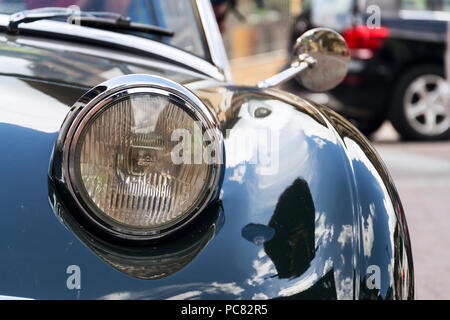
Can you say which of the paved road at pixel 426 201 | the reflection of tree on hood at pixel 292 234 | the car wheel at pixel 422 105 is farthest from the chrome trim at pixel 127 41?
the car wheel at pixel 422 105

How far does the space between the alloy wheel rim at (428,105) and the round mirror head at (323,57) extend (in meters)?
6.47

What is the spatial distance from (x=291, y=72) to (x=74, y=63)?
0.58 meters

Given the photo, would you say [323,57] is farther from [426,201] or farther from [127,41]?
[426,201]

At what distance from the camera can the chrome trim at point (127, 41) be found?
2584mm

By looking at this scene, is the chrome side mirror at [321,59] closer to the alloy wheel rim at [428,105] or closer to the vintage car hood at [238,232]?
the vintage car hood at [238,232]

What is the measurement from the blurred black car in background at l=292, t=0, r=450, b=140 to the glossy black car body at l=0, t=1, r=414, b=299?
22.6 feet

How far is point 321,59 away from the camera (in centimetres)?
265

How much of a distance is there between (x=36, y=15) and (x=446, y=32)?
7045 mm

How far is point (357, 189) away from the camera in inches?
77.4

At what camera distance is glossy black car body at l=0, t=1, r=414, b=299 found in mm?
1766
